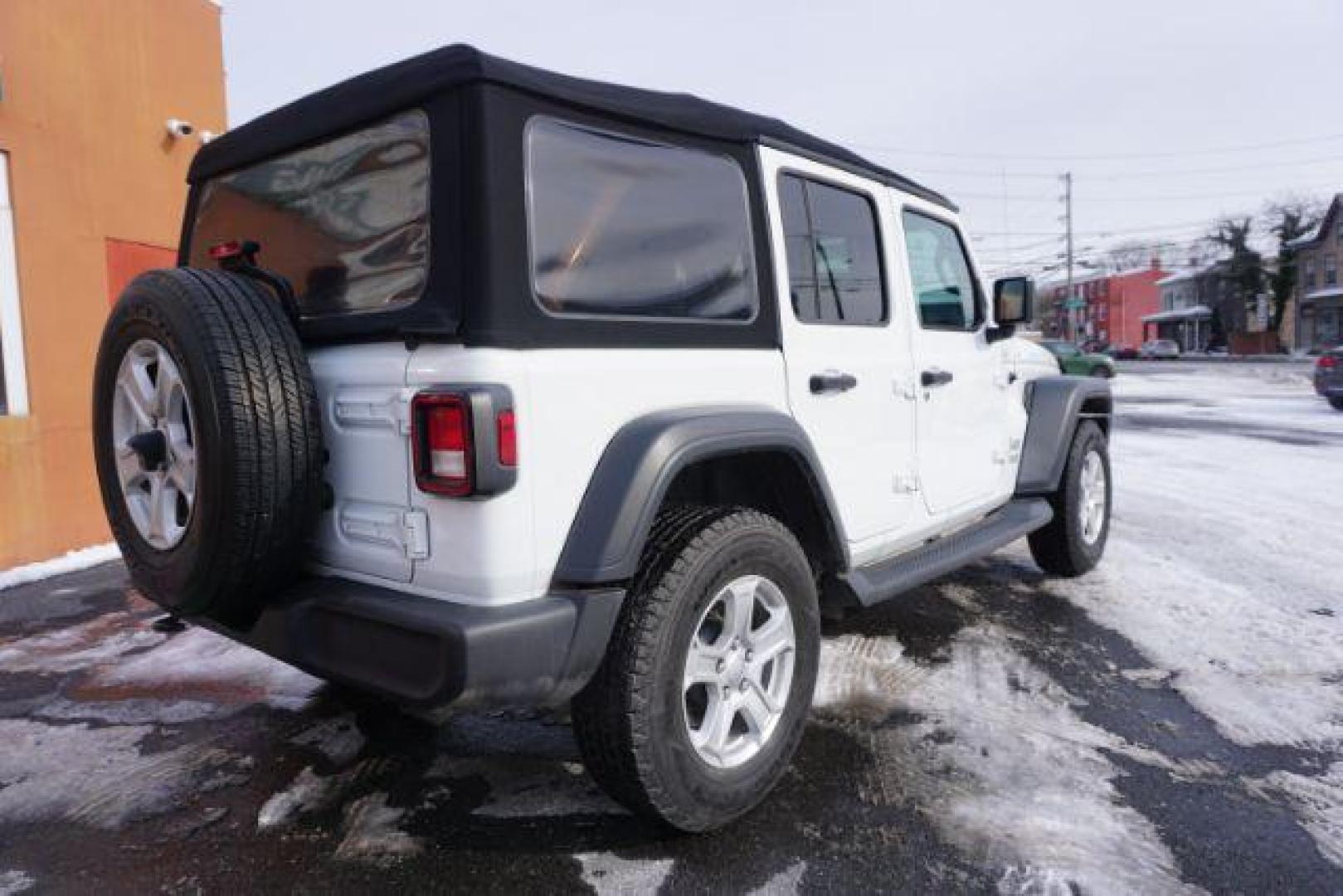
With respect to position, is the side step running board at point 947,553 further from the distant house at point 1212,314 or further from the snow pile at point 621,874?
the distant house at point 1212,314

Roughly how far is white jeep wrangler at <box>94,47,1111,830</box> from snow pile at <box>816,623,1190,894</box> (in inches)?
20.7

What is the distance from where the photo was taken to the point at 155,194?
658 centimetres

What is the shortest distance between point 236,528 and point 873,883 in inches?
70.4

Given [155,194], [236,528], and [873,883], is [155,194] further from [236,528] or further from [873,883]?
[873,883]

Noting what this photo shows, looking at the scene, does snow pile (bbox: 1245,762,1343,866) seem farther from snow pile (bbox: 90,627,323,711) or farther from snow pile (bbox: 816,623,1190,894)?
snow pile (bbox: 90,627,323,711)

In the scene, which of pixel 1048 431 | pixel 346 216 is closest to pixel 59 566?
pixel 346 216

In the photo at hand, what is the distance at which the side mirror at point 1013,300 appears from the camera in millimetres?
4145

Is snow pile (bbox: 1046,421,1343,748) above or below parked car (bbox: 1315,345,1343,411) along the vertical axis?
below

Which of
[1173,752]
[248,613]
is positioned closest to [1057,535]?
[1173,752]

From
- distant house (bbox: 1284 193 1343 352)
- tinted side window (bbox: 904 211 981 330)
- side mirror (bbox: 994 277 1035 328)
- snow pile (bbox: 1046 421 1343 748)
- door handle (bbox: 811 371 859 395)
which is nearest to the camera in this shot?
door handle (bbox: 811 371 859 395)

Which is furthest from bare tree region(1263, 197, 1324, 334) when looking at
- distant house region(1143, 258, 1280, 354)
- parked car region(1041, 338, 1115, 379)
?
parked car region(1041, 338, 1115, 379)

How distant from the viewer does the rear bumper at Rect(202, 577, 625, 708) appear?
1.96 meters

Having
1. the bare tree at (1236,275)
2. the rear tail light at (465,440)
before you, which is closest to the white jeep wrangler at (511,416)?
the rear tail light at (465,440)

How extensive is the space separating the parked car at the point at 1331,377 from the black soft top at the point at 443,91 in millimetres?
16227
